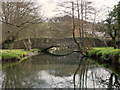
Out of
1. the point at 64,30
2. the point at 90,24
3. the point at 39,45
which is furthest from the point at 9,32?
the point at 39,45

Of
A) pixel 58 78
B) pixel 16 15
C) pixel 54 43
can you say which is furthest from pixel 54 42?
pixel 58 78

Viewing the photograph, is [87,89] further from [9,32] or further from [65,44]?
[65,44]

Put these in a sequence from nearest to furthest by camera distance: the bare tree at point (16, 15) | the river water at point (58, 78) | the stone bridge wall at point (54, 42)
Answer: the river water at point (58, 78)
the bare tree at point (16, 15)
the stone bridge wall at point (54, 42)

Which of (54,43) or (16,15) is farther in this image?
(54,43)

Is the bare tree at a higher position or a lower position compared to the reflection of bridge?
higher

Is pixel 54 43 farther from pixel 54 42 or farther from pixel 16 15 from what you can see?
pixel 16 15

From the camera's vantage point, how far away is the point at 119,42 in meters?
23.1

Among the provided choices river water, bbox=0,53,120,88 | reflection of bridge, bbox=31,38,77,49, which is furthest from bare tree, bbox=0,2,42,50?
reflection of bridge, bbox=31,38,77,49

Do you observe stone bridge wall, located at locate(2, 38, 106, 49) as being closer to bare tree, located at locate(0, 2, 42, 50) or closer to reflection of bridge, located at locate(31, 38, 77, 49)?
reflection of bridge, located at locate(31, 38, 77, 49)

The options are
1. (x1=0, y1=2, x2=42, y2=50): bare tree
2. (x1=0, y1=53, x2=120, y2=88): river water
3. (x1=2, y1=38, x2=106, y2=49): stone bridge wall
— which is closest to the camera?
(x1=0, y1=53, x2=120, y2=88): river water

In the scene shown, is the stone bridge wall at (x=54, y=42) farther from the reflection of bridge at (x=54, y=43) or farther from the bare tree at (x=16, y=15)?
the bare tree at (x=16, y=15)

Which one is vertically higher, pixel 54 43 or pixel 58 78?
pixel 58 78

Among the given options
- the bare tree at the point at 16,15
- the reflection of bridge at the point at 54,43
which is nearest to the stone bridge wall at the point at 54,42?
the reflection of bridge at the point at 54,43

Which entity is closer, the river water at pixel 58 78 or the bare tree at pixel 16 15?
the river water at pixel 58 78
